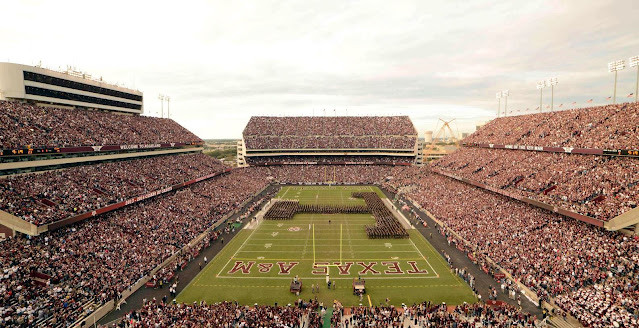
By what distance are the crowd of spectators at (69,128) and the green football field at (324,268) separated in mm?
18658

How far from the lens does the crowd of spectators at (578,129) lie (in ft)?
98.5

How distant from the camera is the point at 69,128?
33.5 m

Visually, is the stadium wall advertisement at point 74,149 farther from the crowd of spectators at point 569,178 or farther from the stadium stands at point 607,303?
the crowd of spectators at point 569,178

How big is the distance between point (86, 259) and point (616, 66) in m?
55.4

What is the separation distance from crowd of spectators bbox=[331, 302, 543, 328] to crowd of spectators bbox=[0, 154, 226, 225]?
2208cm

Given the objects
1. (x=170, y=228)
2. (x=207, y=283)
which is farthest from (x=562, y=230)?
(x=170, y=228)

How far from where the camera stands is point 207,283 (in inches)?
941

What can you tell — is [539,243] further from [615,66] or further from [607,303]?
[615,66]

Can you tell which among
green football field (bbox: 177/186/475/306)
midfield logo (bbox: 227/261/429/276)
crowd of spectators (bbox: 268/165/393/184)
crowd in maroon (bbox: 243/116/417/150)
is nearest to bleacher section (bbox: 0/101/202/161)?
green football field (bbox: 177/186/475/306)

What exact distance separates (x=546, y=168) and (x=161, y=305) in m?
38.4

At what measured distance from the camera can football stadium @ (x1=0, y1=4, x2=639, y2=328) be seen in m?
18.9

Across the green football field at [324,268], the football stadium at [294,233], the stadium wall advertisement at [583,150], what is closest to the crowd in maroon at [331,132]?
the football stadium at [294,233]

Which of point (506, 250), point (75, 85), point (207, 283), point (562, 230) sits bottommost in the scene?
point (207, 283)

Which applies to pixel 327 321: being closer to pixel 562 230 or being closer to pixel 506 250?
pixel 506 250
